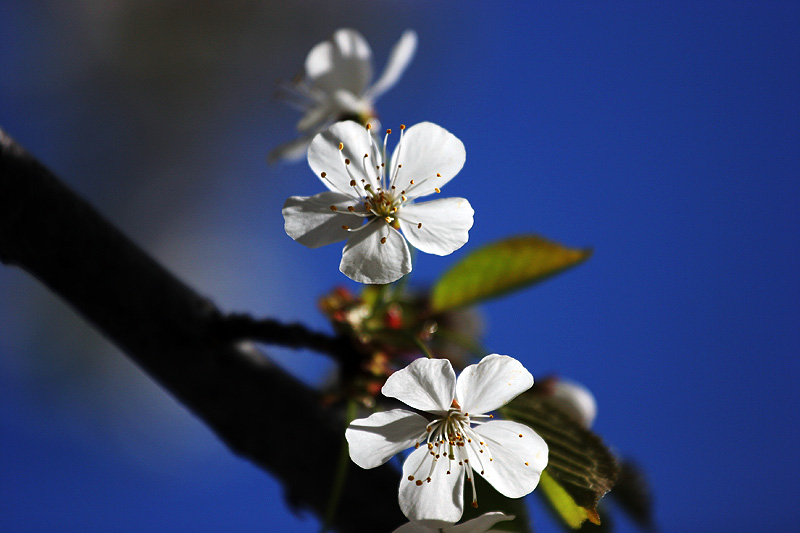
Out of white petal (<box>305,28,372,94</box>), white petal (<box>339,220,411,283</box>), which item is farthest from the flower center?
white petal (<box>305,28,372,94</box>)

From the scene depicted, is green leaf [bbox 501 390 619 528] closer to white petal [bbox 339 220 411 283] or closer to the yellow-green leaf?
the yellow-green leaf

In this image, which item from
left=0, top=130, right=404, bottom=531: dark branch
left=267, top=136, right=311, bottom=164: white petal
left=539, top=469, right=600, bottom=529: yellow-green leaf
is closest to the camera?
left=539, top=469, right=600, bottom=529: yellow-green leaf

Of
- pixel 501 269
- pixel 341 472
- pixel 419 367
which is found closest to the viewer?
pixel 419 367

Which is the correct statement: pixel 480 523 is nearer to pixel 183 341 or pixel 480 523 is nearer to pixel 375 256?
pixel 375 256

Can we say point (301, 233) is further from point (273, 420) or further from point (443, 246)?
point (273, 420)

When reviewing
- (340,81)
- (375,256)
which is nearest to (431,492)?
(375,256)

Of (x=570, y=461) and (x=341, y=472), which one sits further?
(x=341, y=472)

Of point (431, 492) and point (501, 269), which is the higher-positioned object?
point (501, 269)
